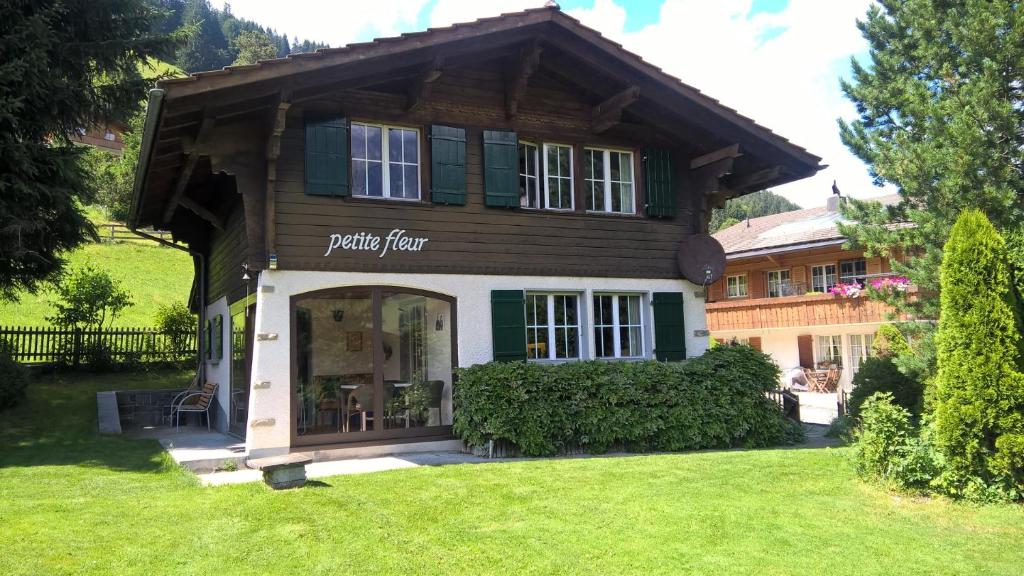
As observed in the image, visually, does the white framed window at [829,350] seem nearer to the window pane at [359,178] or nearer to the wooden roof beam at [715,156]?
the wooden roof beam at [715,156]

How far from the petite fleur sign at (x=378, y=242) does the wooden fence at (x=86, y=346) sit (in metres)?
10.1

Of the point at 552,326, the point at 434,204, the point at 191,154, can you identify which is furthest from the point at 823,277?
the point at 191,154

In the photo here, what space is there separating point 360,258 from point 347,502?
159 inches

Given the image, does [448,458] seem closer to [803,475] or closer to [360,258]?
[360,258]

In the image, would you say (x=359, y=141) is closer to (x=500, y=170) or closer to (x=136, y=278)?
(x=500, y=170)

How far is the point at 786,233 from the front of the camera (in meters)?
28.0

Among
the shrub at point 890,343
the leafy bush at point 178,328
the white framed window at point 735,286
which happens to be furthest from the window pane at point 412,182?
the white framed window at point 735,286

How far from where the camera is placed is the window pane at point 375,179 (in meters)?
10.4

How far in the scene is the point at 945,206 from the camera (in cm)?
1277

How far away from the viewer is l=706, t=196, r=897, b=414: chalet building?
74.9 ft

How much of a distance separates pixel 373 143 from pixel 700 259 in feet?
17.8

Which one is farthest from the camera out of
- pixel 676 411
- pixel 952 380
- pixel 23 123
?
pixel 23 123

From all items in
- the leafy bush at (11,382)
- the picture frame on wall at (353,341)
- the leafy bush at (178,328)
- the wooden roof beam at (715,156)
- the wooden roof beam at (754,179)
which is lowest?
the leafy bush at (11,382)

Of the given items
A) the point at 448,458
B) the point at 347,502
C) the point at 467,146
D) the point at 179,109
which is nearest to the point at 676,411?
the point at 448,458
